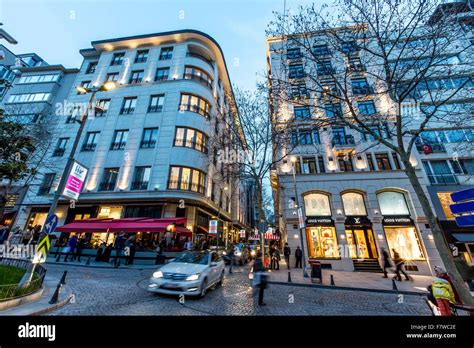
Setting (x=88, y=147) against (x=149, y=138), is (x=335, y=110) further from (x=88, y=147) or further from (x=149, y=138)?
(x=88, y=147)

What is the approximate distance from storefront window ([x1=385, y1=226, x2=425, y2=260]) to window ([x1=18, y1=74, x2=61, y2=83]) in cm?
4803

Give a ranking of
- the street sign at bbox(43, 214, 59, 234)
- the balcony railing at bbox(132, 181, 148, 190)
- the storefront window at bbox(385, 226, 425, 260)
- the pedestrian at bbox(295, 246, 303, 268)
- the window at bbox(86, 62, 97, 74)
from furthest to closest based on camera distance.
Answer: the window at bbox(86, 62, 97, 74)
the balcony railing at bbox(132, 181, 148, 190)
the pedestrian at bbox(295, 246, 303, 268)
the storefront window at bbox(385, 226, 425, 260)
the street sign at bbox(43, 214, 59, 234)

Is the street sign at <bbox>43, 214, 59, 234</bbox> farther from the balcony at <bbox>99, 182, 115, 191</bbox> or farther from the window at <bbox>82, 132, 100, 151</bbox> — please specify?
the window at <bbox>82, 132, 100, 151</bbox>

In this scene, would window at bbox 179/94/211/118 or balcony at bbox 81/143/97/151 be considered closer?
balcony at bbox 81/143/97/151

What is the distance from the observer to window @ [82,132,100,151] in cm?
2297

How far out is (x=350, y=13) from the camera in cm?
929

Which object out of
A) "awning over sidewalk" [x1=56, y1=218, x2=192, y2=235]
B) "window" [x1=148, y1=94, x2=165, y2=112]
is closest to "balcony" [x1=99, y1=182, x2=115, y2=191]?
"awning over sidewalk" [x1=56, y1=218, x2=192, y2=235]

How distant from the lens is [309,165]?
1945cm

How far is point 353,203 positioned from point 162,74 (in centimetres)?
2840

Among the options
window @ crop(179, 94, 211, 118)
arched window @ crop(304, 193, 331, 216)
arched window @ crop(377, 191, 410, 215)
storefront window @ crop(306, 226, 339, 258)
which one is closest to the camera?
storefront window @ crop(306, 226, 339, 258)

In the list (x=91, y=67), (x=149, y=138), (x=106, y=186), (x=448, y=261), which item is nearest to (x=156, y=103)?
(x=149, y=138)
